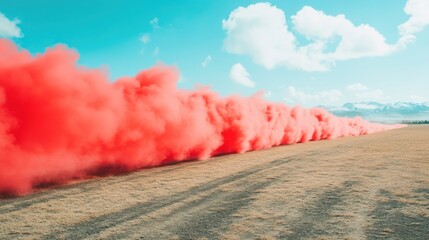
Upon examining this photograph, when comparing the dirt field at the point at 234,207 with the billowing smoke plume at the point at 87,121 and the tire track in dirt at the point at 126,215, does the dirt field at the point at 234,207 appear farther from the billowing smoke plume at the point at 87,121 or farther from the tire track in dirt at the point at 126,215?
the billowing smoke plume at the point at 87,121

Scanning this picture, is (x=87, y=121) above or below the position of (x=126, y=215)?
above

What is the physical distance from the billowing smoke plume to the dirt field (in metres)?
1.12

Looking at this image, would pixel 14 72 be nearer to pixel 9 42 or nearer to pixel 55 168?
pixel 9 42

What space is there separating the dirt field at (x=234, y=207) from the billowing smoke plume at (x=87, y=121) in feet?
3.69

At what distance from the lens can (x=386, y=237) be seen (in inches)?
202

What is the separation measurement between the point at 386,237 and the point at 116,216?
527cm

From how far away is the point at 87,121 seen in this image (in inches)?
401

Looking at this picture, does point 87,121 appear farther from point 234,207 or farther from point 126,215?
point 234,207

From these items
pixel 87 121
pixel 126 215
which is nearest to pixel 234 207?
pixel 126 215

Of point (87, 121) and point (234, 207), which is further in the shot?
point (87, 121)

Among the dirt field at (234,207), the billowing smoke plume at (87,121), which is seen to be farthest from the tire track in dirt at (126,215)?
the billowing smoke plume at (87,121)

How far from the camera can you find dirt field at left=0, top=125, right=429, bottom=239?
5.62 metres

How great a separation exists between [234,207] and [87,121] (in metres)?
5.97

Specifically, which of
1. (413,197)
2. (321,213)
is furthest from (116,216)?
(413,197)
